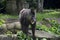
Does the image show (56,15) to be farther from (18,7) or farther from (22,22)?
(22,22)

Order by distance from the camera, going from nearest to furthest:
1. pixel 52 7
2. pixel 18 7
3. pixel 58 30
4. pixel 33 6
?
pixel 58 30
pixel 18 7
pixel 33 6
pixel 52 7

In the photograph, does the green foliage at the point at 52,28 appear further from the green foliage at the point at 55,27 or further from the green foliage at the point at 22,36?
the green foliage at the point at 22,36

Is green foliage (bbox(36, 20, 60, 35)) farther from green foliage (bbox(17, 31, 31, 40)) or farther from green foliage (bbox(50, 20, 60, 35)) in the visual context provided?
green foliage (bbox(17, 31, 31, 40))

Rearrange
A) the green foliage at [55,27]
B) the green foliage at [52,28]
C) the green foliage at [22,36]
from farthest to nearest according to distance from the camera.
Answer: the green foliage at [55,27] < the green foliage at [52,28] < the green foliage at [22,36]

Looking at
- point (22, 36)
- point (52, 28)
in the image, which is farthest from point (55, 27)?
point (22, 36)

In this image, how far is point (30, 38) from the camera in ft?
30.3

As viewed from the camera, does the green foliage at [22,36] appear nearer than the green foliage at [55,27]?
Yes

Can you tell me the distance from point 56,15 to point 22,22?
6.62 meters

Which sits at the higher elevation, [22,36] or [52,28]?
[22,36]

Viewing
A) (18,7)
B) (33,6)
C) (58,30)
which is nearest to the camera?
(58,30)

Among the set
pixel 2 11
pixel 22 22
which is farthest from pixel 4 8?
pixel 22 22

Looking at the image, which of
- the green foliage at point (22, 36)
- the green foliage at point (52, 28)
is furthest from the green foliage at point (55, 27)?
the green foliage at point (22, 36)

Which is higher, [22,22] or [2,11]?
[22,22]

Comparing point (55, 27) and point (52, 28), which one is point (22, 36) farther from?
point (55, 27)
